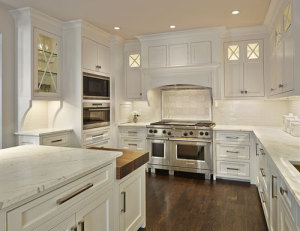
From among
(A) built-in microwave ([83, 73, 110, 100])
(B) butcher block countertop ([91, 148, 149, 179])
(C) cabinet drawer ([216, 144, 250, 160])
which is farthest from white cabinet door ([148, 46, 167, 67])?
(B) butcher block countertop ([91, 148, 149, 179])

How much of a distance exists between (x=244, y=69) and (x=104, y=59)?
246cm

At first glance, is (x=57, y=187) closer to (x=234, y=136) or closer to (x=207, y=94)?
(x=234, y=136)

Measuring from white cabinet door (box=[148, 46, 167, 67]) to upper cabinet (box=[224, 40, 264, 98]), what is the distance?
108 centimetres

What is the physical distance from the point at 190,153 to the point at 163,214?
5.01 ft

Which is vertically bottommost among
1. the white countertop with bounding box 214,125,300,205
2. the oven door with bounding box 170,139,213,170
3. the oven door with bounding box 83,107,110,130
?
the oven door with bounding box 170,139,213,170

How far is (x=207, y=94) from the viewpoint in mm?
4457

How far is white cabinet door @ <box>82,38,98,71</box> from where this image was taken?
364cm

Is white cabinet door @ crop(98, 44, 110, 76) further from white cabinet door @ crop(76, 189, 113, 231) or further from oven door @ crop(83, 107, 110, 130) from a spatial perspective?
white cabinet door @ crop(76, 189, 113, 231)

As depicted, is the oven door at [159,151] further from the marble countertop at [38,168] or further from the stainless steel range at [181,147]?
the marble countertop at [38,168]

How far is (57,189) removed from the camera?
1200mm

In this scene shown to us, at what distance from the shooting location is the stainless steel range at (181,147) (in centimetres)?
390

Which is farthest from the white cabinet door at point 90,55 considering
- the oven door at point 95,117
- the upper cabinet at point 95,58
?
the oven door at point 95,117

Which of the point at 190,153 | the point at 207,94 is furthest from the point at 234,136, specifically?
the point at 207,94

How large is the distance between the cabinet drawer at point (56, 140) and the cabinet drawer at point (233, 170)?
2.51 metres
